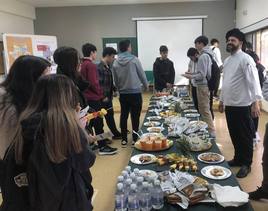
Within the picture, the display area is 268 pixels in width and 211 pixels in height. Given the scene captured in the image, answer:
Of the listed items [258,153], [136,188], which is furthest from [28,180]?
[258,153]

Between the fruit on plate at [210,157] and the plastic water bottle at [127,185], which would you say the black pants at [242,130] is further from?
the plastic water bottle at [127,185]

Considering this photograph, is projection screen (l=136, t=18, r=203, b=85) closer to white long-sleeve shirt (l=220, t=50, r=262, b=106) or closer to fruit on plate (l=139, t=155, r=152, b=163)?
white long-sleeve shirt (l=220, t=50, r=262, b=106)

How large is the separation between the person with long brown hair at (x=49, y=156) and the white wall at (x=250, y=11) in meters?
4.98

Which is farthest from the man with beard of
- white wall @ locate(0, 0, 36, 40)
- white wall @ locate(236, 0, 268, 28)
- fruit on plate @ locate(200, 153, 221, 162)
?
white wall @ locate(0, 0, 36, 40)

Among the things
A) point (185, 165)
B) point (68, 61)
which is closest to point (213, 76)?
point (68, 61)

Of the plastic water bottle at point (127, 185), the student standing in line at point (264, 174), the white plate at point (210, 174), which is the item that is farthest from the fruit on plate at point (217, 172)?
the student standing in line at point (264, 174)

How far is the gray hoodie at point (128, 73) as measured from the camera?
372 cm

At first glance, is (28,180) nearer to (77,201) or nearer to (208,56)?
(77,201)

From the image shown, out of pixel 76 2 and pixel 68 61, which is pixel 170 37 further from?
pixel 68 61

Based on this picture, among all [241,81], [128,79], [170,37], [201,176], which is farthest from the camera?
[170,37]

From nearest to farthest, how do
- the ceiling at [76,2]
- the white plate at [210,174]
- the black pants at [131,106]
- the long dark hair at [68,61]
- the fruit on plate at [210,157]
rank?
the white plate at [210,174]
the fruit on plate at [210,157]
the long dark hair at [68,61]
the black pants at [131,106]
the ceiling at [76,2]

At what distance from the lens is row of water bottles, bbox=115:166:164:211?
1.33m

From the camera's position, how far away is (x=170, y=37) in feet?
25.8

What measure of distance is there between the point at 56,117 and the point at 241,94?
2.06m
